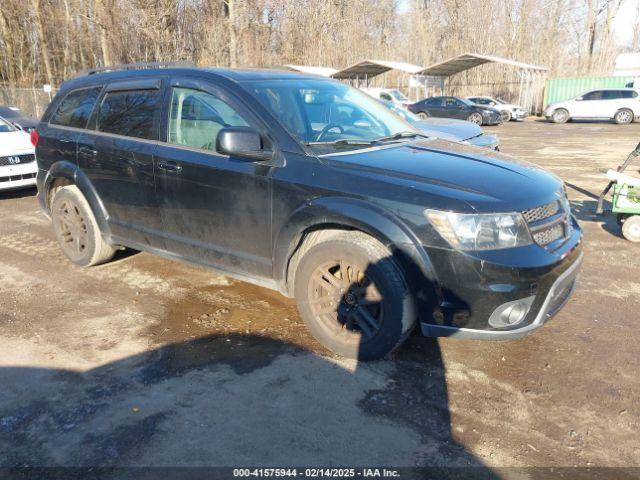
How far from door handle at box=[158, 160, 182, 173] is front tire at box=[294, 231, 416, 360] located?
130 centimetres

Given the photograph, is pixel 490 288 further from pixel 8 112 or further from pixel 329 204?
pixel 8 112

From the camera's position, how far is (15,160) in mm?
8383

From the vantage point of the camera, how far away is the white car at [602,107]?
24750mm

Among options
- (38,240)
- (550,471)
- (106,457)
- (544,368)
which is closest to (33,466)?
(106,457)

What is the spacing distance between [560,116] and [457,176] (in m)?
27.0

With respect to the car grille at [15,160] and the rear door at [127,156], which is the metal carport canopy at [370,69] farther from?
the rear door at [127,156]

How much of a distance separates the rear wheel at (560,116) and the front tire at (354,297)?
89.1ft

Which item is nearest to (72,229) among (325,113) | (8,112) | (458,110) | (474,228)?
(325,113)

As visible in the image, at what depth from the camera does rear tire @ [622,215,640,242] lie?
5977 millimetres

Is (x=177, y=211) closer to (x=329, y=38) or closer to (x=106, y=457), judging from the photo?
(x=106, y=457)

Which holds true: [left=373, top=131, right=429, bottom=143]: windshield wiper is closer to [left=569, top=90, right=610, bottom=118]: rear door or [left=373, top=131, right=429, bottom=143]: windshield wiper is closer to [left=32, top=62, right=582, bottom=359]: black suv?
[left=32, top=62, right=582, bottom=359]: black suv

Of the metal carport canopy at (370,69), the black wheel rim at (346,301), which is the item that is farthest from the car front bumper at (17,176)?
the metal carport canopy at (370,69)

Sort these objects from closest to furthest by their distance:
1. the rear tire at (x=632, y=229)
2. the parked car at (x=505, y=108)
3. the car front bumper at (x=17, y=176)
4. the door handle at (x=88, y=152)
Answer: the door handle at (x=88, y=152) < the rear tire at (x=632, y=229) < the car front bumper at (x=17, y=176) < the parked car at (x=505, y=108)

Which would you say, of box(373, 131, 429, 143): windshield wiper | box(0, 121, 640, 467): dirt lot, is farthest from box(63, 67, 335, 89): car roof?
box(0, 121, 640, 467): dirt lot
